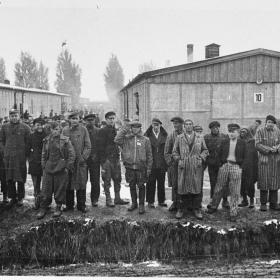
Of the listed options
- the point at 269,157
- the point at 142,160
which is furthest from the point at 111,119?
the point at 269,157

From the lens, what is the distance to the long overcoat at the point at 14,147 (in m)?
8.11

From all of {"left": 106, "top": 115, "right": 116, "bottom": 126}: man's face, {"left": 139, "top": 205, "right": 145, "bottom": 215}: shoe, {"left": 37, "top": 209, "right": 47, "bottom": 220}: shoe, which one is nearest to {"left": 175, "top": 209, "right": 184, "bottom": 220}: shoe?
{"left": 139, "top": 205, "right": 145, "bottom": 215}: shoe

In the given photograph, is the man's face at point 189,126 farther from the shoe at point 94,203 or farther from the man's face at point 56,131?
the shoe at point 94,203

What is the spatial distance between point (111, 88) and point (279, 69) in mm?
55209

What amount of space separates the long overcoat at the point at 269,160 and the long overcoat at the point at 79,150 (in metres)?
3.46

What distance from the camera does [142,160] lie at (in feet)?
25.6

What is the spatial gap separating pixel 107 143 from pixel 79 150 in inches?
28.7

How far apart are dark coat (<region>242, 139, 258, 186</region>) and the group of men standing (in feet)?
0.07

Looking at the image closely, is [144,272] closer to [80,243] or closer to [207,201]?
[80,243]

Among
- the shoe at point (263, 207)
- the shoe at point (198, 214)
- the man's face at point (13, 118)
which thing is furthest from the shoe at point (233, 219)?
the man's face at point (13, 118)

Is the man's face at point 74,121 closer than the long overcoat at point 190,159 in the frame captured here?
No

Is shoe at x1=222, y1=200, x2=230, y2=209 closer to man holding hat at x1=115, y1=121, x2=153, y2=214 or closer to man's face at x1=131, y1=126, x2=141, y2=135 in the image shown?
man holding hat at x1=115, y1=121, x2=153, y2=214

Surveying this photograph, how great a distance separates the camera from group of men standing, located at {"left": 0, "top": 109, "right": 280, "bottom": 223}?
756 cm

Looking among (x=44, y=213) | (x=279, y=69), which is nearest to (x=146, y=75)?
(x=279, y=69)
